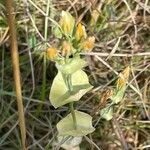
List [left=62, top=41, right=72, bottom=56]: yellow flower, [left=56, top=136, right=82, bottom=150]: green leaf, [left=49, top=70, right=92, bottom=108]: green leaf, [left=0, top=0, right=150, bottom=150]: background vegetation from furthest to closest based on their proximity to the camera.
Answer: [left=0, top=0, right=150, bottom=150]: background vegetation → [left=56, top=136, right=82, bottom=150]: green leaf → [left=49, top=70, right=92, bottom=108]: green leaf → [left=62, top=41, right=72, bottom=56]: yellow flower

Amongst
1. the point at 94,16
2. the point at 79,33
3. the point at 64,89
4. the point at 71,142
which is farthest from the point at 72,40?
the point at 94,16

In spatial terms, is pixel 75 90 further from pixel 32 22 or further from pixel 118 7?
pixel 118 7

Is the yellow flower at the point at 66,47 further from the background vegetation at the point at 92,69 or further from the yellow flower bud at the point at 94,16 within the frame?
the yellow flower bud at the point at 94,16

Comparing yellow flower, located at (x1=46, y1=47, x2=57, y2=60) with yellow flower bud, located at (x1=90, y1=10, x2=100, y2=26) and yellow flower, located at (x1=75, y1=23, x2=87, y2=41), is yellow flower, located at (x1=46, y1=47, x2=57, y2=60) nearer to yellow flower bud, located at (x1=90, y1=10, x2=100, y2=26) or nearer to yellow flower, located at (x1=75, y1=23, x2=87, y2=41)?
yellow flower, located at (x1=75, y1=23, x2=87, y2=41)

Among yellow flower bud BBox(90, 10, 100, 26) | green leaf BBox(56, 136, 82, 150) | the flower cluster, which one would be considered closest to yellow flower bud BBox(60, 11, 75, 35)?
the flower cluster

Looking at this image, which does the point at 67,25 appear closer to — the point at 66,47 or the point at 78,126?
the point at 66,47

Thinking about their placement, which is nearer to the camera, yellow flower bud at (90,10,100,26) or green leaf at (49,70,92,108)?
green leaf at (49,70,92,108)
